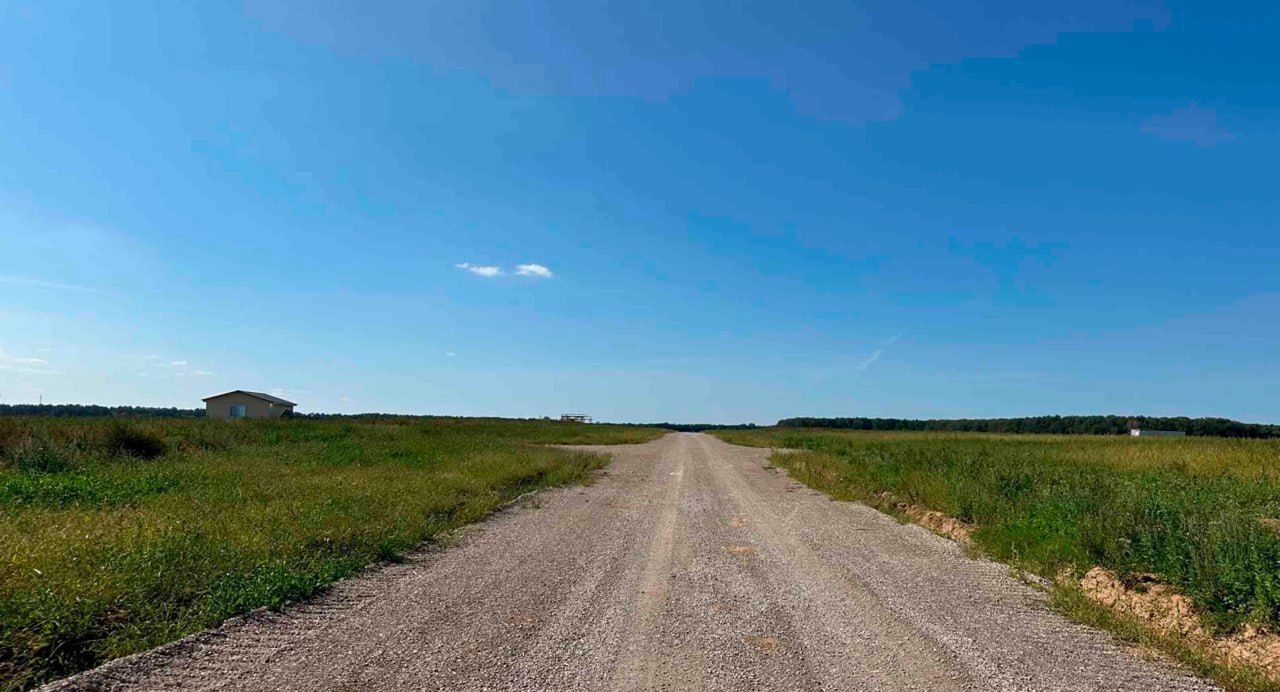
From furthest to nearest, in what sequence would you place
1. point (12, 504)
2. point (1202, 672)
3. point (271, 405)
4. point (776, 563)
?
point (271, 405)
point (12, 504)
point (776, 563)
point (1202, 672)

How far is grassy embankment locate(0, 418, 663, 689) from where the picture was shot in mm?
5508

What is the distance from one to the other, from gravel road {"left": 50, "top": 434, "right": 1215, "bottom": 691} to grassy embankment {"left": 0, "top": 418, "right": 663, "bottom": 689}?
1.85 feet

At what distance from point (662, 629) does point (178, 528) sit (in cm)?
673

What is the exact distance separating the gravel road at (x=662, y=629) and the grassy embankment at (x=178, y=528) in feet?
1.85

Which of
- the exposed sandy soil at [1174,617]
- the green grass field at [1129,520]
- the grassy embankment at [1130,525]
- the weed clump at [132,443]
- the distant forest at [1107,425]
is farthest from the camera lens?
the distant forest at [1107,425]

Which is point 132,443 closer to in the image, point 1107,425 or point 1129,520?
point 1129,520

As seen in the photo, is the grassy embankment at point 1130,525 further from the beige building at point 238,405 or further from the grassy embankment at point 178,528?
the beige building at point 238,405

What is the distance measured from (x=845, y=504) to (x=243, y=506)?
12326mm

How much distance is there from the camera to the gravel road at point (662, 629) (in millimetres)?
4875

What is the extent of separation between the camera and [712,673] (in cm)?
496

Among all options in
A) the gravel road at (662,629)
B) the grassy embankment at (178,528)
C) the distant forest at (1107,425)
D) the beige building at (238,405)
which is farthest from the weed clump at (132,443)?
the distant forest at (1107,425)

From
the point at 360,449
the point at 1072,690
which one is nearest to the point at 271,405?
the point at 360,449

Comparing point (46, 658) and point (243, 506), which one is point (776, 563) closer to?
point (46, 658)

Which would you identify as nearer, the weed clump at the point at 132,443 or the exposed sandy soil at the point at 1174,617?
the exposed sandy soil at the point at 1174,617
